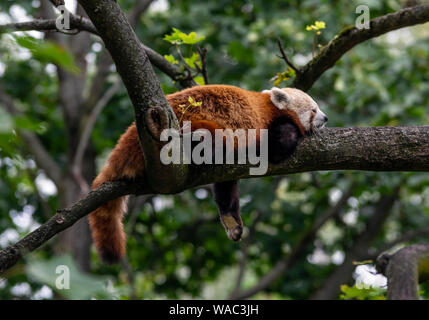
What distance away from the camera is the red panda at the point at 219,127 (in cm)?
296

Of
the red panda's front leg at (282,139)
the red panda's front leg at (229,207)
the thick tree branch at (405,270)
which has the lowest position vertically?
the thick tree branch at (405,270)

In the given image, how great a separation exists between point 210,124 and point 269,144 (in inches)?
18.1

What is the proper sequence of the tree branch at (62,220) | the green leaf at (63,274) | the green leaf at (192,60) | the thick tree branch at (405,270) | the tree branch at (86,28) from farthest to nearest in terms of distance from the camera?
the green leaf at (192,60) < the tree branch at (86,28) < the thick tree branch at (405,270) < the tree branch at (62,220) < the green leaf at (63,274)

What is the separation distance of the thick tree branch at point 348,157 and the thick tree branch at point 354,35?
865 millimetres

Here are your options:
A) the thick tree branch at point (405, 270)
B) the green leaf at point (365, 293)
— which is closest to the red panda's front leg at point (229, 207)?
the green leaf at point (365, 293)

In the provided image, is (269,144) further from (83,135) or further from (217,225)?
(217,225)

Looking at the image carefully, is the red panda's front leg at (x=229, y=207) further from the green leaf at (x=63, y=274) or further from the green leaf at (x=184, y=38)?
the green leaf at (x=63, y=274)

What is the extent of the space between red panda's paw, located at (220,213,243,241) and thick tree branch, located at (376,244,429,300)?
105 centimetres

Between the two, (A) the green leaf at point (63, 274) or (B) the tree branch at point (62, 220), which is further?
(B) the tree branch at point (62, 220)

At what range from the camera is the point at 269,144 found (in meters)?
3.19

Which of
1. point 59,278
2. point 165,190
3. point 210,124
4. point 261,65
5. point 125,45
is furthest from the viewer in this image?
point 261,65

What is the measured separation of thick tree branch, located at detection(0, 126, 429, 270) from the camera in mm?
2811

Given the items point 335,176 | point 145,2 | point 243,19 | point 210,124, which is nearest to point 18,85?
point 145,2

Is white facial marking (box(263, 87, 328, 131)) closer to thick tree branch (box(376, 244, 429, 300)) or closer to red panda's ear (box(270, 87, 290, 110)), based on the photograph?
red panda's ear (box(270, 87, 290, 110))
